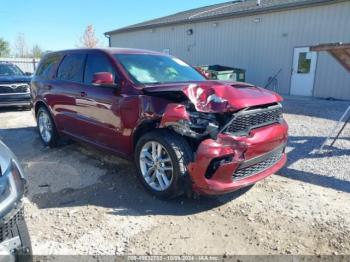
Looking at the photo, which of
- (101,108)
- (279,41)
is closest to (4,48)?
(279,41)

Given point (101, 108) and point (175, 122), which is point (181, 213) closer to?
point (175, 122)

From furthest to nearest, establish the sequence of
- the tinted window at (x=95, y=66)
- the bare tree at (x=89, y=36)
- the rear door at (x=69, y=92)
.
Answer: the bare tree at (x=89, y=36) → the rear door at (x=69, y=92) → the tinted window at (x=95, y=66)

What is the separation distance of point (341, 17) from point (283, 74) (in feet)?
10.5

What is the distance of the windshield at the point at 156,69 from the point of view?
4062 millimetres

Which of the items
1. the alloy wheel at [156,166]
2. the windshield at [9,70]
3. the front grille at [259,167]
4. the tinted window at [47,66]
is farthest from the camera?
the windshield at [9,70]

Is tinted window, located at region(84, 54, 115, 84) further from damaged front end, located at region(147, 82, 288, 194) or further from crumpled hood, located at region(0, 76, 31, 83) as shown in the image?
crumpled hood, located at region(0, 76, 31, 83)

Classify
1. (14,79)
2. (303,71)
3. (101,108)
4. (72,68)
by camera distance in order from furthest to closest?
(303,71)
(14,79)
(72,68)
(101,108)

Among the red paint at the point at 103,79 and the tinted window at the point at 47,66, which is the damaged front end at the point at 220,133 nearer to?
the red paint at the point at 103,79

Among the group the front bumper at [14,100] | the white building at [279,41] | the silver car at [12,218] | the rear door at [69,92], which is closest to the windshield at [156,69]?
the rear door at [69,92]

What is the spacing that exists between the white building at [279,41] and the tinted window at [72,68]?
1062 centimetres

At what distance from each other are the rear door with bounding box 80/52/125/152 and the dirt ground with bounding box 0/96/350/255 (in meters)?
0.56

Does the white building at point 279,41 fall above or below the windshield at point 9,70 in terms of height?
above

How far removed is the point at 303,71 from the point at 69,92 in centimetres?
1127

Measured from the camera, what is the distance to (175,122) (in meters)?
3.21
